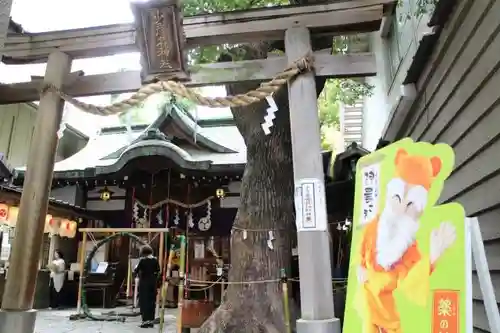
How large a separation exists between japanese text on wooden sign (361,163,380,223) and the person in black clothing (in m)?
7.44

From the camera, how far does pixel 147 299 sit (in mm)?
9648

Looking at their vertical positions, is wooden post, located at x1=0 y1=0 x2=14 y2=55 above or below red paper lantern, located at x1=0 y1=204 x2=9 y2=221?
above

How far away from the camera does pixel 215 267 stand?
548 inches

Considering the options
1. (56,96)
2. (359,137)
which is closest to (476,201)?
(56,96)

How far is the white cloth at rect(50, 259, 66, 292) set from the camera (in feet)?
43.2

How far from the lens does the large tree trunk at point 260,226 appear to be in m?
6.82

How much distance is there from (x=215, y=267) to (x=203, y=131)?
5.63 m

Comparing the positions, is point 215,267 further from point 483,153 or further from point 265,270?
point 483,153

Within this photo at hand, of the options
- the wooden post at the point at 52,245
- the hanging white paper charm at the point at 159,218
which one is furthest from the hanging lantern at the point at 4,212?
the hanging white paper charm at the point at 159,218

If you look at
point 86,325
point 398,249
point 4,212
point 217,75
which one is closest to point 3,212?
point 4,212

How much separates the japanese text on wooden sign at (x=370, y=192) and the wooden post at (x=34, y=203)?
12.6 feet

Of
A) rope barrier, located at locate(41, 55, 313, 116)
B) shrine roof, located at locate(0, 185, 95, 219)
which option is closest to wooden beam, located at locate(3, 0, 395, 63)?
rope barrier, located at locate(41, 55, 313, 116)

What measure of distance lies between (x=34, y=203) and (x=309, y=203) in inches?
131

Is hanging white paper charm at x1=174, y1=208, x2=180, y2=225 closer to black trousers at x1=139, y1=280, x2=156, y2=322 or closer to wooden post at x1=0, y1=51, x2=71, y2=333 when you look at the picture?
black trousers at x1=139, y1=280, x2=156, y2=322
